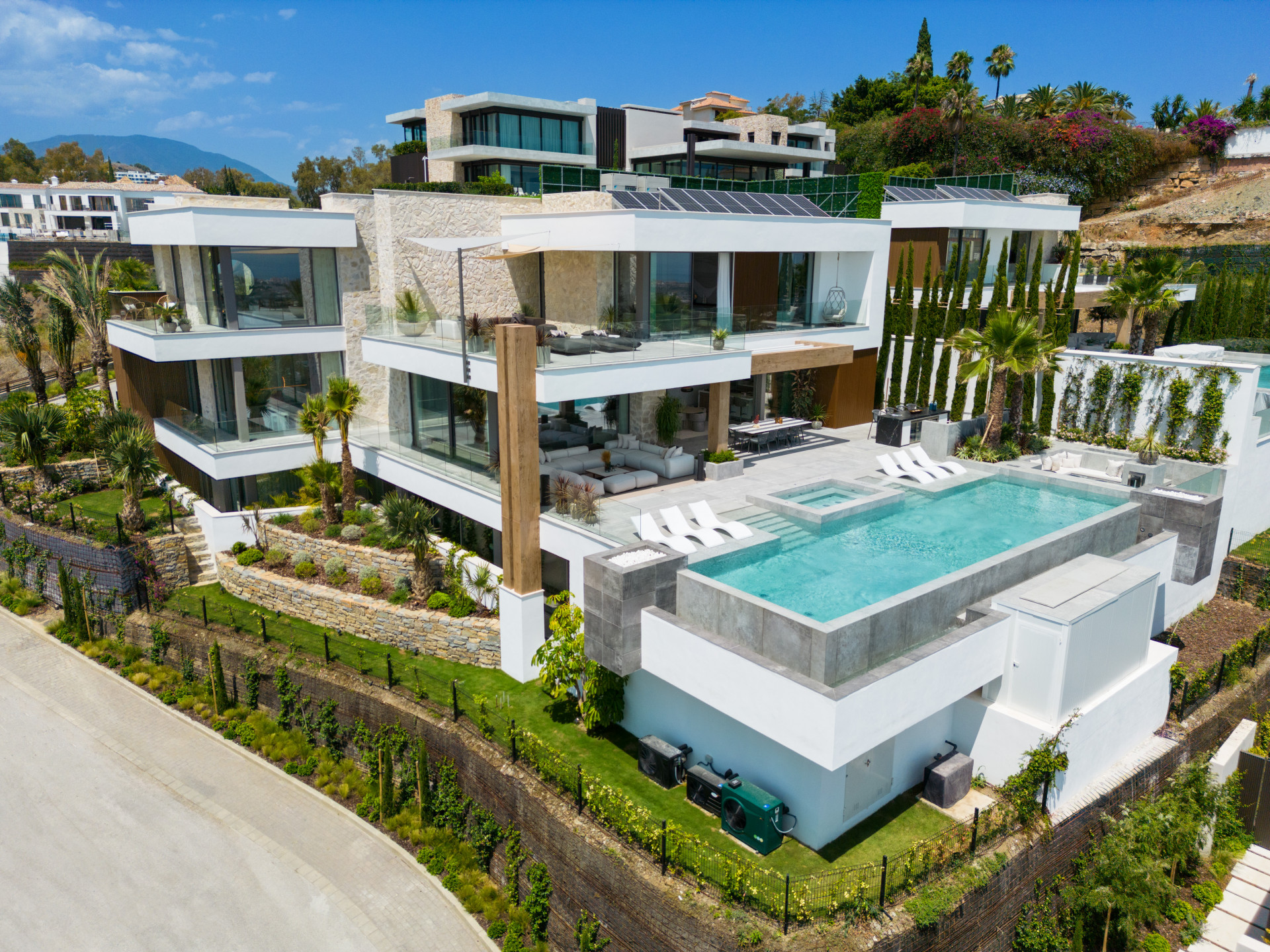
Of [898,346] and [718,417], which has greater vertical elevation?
[898,346]

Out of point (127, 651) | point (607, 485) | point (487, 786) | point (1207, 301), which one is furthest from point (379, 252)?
point (1207, 301)

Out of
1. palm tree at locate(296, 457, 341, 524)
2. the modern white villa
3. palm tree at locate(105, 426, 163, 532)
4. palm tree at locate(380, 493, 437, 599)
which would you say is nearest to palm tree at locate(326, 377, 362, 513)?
palm tree at locate(296, 457, 341, 524)

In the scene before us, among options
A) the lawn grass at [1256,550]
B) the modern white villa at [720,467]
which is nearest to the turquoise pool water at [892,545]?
the modern white villa at [720,467]

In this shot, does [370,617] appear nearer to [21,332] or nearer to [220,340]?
[220,340]

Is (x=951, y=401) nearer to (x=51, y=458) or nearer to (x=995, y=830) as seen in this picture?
(x=995, y=830)

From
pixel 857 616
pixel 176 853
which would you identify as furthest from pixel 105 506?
pixel 857 616

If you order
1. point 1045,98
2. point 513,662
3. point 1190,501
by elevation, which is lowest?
point 513,662
